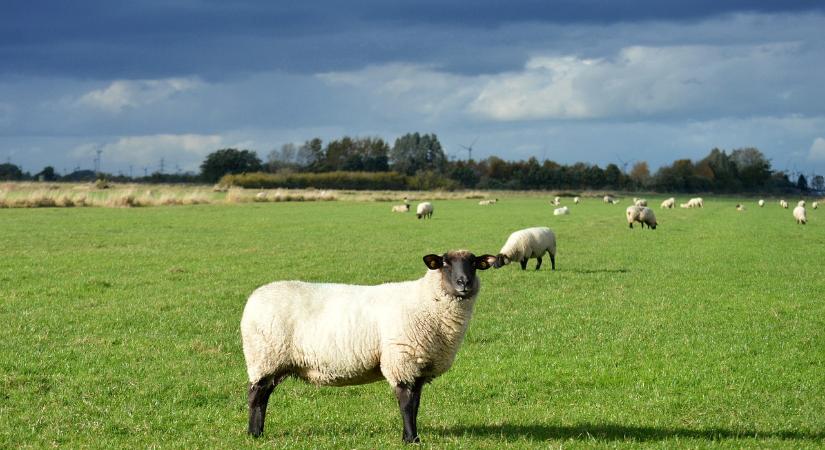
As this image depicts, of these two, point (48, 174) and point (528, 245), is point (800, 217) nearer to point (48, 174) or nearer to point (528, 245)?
point (528, 245)

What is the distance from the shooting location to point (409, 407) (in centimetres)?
921

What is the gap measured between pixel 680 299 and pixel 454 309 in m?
13.7

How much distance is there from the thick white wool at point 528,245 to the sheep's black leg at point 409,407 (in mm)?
19388

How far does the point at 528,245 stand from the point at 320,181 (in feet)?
433

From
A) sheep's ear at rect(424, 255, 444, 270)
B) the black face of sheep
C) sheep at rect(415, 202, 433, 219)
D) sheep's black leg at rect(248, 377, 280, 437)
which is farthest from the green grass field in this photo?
sheep at rect(415, 202, 433, 219)

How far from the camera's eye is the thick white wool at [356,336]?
9.38 meters

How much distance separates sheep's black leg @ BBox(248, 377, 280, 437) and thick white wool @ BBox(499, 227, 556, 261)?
759 inches

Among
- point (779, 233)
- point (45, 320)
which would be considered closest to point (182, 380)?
point (45, 320)

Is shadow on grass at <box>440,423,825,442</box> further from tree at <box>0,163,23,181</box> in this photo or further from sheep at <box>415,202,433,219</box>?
tree at <box>0,163,23,181</box>

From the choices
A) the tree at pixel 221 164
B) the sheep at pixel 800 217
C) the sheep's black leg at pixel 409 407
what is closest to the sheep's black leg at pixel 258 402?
the sheep's black leg at pixel 409 407

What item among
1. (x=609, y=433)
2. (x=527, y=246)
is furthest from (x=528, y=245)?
(x=609, y=433)

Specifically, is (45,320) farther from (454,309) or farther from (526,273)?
(526,273)

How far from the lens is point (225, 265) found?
29266 mm

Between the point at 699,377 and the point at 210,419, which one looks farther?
the point at 699,377
